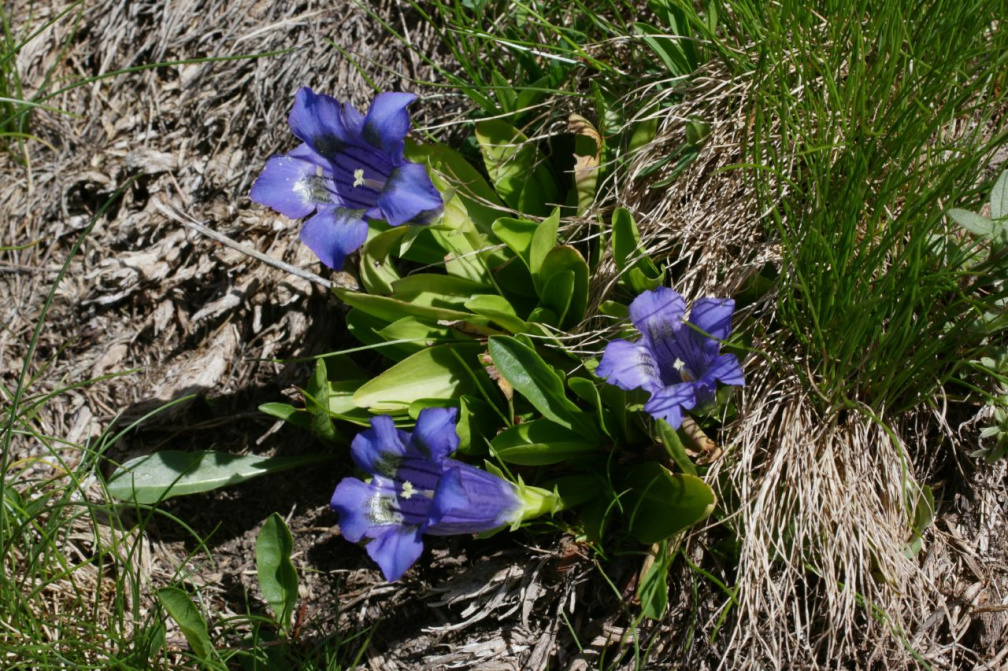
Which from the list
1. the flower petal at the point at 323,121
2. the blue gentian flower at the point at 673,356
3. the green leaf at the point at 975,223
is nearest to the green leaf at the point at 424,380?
→ the blue gentian flower at the point at 673,356

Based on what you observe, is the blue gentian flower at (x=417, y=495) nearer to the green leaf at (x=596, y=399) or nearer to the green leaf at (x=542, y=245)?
the green leaf at (x=596, y=399)

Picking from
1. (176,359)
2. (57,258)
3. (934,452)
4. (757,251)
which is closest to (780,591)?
(934,452)

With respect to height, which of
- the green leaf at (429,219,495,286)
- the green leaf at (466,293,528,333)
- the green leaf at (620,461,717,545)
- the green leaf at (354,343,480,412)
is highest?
the green leaf at (429,219,495,286)

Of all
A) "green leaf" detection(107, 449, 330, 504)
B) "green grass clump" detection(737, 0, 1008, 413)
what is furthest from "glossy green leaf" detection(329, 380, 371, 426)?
"green grass clump" detection(737, 0, 1008, 413)

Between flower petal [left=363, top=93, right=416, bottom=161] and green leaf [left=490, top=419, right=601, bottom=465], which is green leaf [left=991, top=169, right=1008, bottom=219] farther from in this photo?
flower petal [left=363, top=93, right=416, bottom=161]

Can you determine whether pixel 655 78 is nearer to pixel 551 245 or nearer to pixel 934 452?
pixel 551 245

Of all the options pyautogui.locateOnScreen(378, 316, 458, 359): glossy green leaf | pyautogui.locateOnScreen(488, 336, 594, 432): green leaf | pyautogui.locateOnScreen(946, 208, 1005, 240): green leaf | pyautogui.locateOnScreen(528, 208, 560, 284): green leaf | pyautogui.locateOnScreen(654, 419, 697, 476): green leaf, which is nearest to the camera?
pyautogui.locateOnScreen(946, 208, 1005, 240): green leaf
